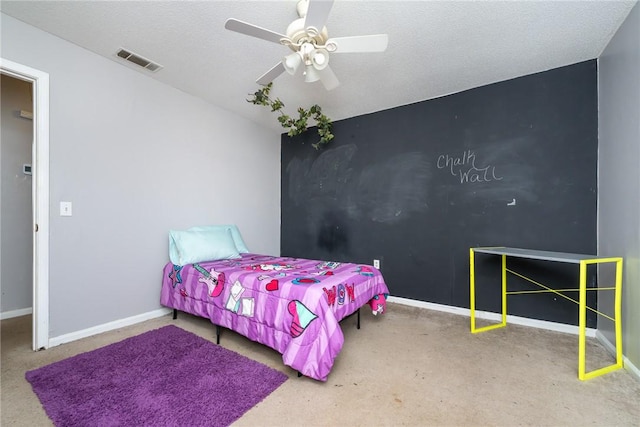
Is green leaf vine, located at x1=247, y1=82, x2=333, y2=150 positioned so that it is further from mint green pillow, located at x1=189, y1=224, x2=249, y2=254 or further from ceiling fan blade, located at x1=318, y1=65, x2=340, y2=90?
mint green pillow, located at x1=189, y1=224, x2=249, y2=254

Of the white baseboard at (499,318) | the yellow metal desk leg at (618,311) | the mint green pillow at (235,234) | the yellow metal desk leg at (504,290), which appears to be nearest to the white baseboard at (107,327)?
the mint green pillow at (235,234)

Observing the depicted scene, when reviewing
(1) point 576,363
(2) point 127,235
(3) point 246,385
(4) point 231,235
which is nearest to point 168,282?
(2) point 127,235

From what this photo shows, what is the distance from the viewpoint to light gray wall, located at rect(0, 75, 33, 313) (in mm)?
2590

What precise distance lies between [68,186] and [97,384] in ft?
4.91

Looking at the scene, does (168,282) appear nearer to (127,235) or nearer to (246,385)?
(127,235)

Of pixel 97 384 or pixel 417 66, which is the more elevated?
pixel 417 66

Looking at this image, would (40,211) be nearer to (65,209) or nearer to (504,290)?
(65,209)

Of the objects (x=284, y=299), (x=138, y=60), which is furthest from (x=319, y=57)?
(x=138, y=60)

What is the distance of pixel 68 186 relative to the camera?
2070mm

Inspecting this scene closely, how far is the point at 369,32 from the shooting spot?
74.5 inches

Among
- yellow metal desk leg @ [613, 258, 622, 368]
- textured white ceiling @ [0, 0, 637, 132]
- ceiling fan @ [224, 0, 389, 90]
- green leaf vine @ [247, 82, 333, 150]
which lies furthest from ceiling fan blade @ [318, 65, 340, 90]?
yellow metal desk leg @ [613, 258, 622, 368]

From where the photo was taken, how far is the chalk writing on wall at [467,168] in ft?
8.56

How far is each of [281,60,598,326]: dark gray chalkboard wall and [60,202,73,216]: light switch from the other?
2.53 meters

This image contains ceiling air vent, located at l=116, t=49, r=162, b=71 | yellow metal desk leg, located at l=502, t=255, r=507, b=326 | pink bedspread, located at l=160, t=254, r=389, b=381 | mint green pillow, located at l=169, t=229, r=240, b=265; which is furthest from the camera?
mint green pillow, located at l=169, t=229, r=240, b=265
